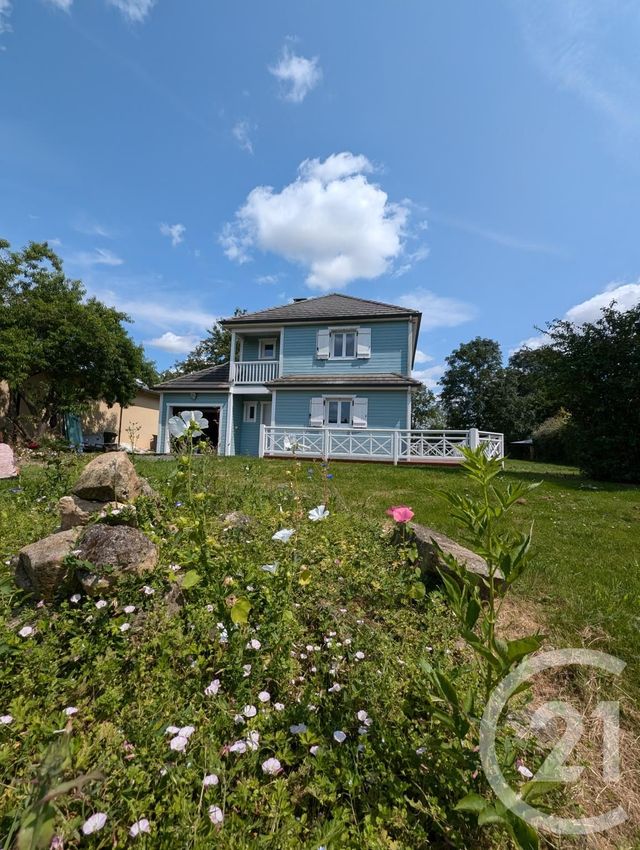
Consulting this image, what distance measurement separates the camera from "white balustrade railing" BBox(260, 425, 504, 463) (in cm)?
1252

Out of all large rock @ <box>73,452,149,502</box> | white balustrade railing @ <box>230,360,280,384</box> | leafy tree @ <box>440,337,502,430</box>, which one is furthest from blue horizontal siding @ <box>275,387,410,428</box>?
leafy tree @ <box>440,337,502,430</box>

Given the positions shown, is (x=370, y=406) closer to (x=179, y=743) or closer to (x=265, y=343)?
(x=265, y=343)

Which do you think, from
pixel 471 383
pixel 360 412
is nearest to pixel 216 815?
pixel 360 412

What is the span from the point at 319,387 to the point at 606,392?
8955 mm

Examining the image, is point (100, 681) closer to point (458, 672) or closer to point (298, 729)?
point (298, 729)

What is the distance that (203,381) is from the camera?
55.8 feet

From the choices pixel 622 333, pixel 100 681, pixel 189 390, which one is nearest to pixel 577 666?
pixel 100 681

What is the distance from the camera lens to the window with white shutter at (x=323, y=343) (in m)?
15.6

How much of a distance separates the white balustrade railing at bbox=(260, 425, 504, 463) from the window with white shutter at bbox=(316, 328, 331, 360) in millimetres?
3401

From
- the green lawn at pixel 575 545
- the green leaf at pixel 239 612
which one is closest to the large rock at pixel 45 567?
the green leaf at pixel 239 612

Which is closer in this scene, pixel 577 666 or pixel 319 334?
pixel 577 666

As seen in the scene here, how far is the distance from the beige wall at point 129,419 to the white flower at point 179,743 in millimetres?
17960

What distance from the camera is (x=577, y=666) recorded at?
2070 mm

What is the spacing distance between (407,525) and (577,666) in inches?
54.2
